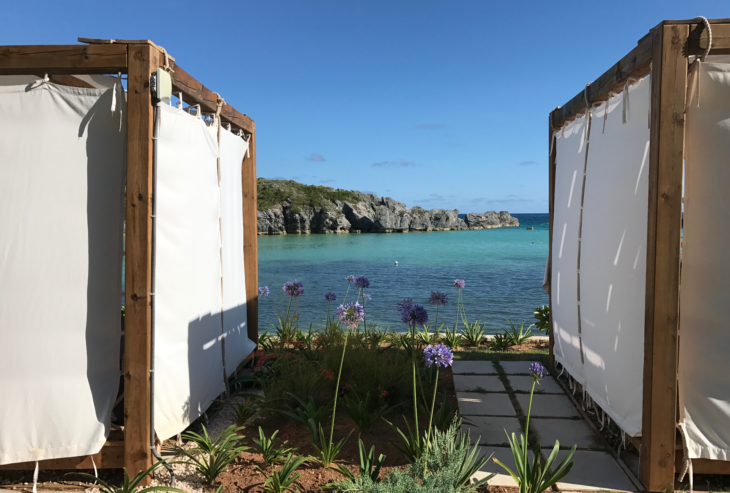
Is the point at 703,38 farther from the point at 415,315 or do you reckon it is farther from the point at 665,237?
the point at 415,315

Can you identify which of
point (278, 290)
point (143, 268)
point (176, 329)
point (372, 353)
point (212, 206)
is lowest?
point (278, 290)

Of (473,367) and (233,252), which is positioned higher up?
(233,252)

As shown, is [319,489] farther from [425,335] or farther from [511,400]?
[425,335]

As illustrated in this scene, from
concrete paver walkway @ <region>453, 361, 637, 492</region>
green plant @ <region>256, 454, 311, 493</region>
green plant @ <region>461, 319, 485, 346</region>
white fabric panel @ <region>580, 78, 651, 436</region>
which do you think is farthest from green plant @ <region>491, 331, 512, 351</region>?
green plant @ <region>256, 454, 311, 493</region>

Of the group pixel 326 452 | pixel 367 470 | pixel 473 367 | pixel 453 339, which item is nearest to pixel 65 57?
pixel 326 452

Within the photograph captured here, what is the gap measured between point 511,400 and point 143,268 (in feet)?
10.1

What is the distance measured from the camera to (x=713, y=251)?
8.38 ft

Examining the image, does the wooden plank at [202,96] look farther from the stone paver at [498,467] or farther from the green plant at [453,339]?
the green plant at [453,339]

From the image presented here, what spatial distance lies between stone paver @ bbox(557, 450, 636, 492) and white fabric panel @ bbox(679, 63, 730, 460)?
0.43 metres

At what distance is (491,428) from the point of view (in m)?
3.45

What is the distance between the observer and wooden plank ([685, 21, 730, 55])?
2469 millimetres

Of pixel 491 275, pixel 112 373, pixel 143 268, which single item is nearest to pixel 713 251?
pixel 143 268

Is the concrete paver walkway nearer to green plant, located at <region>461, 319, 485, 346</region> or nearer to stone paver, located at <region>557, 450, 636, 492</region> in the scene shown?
stone paver, located at <region>557, 450, 636, 492</region>

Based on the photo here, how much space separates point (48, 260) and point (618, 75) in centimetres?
368
